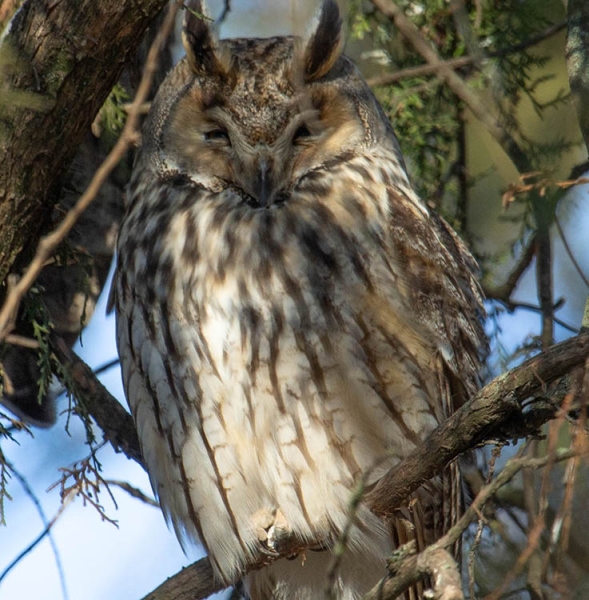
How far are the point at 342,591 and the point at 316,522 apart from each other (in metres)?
0.39

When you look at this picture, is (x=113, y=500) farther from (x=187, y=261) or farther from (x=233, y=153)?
(x=233, y=153)

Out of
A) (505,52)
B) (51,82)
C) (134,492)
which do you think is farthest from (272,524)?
(505,52)

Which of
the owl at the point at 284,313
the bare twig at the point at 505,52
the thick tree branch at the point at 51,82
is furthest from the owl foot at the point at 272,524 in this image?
the bare twig at the point at 505,52

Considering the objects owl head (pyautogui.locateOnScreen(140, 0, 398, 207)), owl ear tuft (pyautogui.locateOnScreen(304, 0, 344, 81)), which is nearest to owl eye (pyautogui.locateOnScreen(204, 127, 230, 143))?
owl head (pyautogui.locateOnScreen(140, 0, 398, 207))

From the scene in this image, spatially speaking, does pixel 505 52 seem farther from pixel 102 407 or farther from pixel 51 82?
pixel 102 407

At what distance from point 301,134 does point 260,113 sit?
165mm

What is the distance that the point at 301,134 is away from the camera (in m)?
2.70

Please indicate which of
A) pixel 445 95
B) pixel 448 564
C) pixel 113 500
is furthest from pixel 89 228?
pixel 448 564

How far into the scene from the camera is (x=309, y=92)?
2.69 m

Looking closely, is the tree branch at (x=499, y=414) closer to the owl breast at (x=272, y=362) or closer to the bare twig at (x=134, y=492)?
the owl breast at (x=272, y=362)

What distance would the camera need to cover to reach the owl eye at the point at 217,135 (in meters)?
2.66

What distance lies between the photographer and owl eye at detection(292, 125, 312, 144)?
2676 millimetres

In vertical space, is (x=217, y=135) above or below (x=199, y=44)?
below

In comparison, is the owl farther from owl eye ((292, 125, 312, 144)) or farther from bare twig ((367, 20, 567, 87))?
bare twig ((367, 20, 567, 87))
